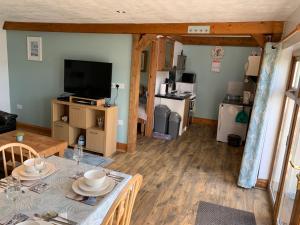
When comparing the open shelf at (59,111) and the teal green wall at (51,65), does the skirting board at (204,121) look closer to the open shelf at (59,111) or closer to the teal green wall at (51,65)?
the teal green wall at (51,65)

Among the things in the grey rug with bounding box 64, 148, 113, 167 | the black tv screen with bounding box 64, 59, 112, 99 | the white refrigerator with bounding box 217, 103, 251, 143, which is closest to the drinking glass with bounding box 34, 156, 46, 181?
the grey rug with bounding box 64, 148, 113, 167

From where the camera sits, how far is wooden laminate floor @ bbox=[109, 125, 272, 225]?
2.64 metres

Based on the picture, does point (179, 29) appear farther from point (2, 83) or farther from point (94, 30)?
point (2, 83)

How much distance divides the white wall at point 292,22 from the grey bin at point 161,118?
8.98 ft

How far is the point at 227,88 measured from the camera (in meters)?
6.18

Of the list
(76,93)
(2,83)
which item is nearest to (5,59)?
(2,83)

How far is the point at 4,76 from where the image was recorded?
496 cm

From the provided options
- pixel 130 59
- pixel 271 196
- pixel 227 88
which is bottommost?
pixel 271 196

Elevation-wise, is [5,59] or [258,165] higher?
[5,59]

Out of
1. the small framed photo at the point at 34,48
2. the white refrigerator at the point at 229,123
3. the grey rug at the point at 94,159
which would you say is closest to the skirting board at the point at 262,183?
the white refrigerator at the point at 229,123

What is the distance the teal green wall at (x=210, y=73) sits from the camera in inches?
237

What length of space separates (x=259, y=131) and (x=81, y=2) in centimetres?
268

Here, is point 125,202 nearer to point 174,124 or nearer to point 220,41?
point 174,124

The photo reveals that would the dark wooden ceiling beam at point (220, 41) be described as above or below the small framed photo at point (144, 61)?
above
